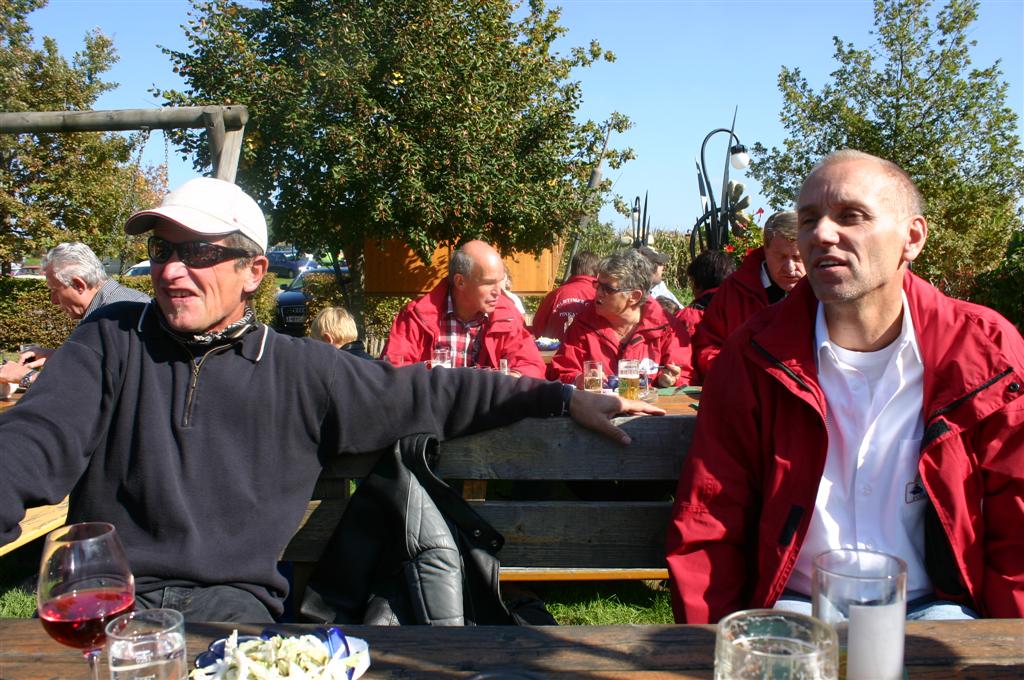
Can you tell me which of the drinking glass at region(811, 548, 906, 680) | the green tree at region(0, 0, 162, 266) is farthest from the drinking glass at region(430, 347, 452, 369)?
the green tree at region(0, 0, 162, 266)

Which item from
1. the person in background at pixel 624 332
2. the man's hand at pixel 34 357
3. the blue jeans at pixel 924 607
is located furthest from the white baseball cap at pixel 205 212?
the man's hand at pixel 34 357

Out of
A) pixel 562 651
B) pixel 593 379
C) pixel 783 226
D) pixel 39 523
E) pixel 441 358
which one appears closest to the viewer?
pixel 562 651

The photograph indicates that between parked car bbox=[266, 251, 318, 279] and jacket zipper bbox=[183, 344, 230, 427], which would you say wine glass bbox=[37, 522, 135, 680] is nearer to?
jacket zipper bbox=[183, 344, 230, 427]

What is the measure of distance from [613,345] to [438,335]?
43.3 inches

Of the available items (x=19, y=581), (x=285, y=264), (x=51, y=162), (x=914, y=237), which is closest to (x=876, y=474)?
(x=914, y=237)

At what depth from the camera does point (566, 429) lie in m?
2.63

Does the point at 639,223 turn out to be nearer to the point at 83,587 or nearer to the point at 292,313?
the point at 292,313

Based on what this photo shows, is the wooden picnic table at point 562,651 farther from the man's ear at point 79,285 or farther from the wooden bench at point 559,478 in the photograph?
the man's ear at point 79,285

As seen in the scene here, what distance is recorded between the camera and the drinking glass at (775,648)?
1088 mm

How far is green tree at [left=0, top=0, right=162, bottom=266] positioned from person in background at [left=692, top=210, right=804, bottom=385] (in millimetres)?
13441

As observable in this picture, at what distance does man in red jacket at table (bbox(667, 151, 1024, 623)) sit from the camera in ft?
7.36

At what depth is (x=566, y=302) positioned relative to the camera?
7539mm

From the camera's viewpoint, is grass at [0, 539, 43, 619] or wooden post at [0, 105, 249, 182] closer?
grass at [0, 539, 43, 619]

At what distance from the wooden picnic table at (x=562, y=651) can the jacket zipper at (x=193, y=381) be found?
2.38 ft
